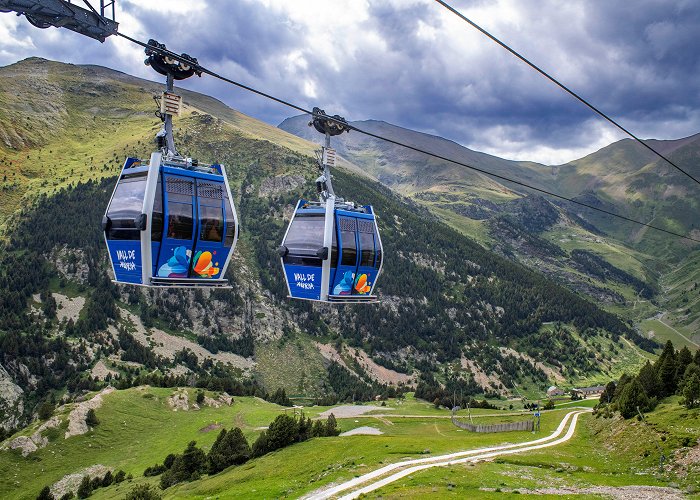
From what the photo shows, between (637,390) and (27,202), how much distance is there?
643ft

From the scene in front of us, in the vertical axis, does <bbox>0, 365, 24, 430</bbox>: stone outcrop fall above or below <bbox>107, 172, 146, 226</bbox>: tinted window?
below

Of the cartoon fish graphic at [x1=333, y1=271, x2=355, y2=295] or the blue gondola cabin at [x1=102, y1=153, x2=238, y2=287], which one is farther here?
the cartoon fish graphic at [x1=333, y1=271, x2=355, y2=295]

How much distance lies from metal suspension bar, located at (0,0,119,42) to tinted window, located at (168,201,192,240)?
8598 mm

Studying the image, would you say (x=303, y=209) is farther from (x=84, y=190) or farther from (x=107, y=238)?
(x=84, y=190)

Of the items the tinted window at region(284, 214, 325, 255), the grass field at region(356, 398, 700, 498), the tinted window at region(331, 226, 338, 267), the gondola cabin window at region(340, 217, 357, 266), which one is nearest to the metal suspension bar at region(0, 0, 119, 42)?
the tinted window at region(284, 214, 325, 255)

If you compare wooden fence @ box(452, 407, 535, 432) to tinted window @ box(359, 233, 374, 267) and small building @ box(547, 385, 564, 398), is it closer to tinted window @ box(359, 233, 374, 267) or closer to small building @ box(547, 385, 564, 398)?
tinted window @ box(359, 233, 374, 267)

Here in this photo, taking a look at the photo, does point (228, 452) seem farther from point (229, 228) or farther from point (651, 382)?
point (651, 382)

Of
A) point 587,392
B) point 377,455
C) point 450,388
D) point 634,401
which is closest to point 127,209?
point 377,455

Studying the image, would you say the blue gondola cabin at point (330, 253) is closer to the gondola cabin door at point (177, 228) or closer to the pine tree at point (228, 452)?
the gondola cabin door at point (177, 228)

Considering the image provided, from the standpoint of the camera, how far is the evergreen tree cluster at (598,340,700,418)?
157 ft

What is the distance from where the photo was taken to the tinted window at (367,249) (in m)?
28.6

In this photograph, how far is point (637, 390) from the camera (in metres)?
55.1

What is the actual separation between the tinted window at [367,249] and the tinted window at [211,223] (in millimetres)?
8727

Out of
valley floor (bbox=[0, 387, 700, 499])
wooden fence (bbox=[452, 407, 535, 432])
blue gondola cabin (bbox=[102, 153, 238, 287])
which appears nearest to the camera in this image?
blue gondola cabin (bbox=[102, 153, 238, 287])
